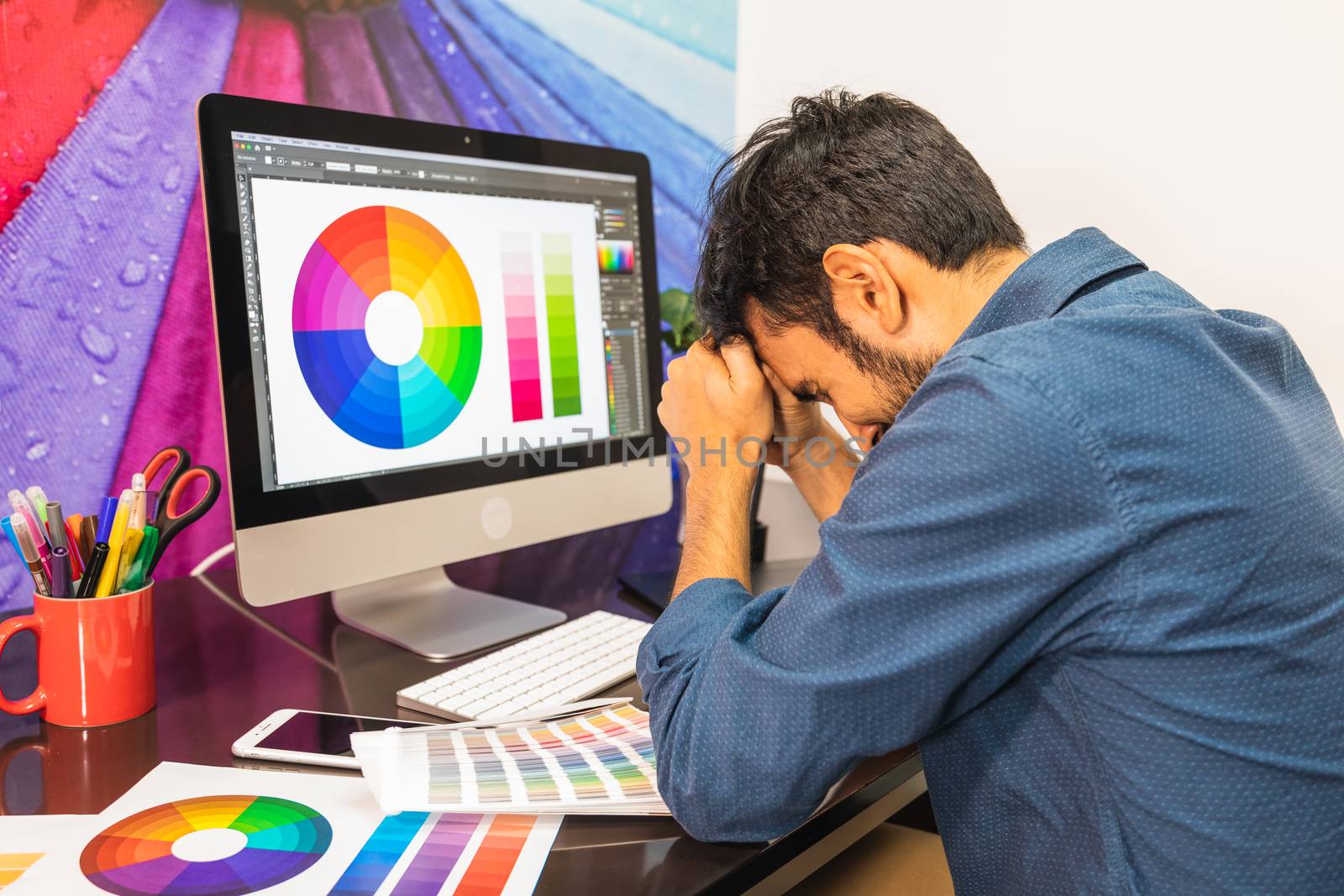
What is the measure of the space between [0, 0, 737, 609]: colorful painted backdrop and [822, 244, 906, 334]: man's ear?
797 mm

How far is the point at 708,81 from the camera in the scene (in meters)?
1.86

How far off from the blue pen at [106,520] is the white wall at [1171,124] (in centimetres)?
131

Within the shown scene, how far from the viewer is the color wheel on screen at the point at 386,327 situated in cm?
95

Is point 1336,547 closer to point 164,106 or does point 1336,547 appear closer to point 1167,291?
point 1167,291

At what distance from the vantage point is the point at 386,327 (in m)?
1.00

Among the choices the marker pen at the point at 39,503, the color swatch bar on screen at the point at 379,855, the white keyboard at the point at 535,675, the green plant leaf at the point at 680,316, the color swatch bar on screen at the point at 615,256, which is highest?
the color swatch bar on screen at the point at 615,256

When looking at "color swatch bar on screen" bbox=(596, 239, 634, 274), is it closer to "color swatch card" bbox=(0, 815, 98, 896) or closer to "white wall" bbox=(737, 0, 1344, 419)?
"white wall" bbox=(737, 0, 1344, 419)

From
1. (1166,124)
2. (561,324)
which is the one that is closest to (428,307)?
(561,324)

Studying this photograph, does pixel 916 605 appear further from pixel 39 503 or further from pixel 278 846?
pixel 39 503

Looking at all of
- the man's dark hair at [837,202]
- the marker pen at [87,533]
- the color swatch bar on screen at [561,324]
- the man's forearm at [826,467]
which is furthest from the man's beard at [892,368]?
the marker pen at [87,533]

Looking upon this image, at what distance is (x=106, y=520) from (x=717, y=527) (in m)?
0.53

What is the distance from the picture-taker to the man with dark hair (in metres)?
0.59

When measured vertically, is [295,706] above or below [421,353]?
below

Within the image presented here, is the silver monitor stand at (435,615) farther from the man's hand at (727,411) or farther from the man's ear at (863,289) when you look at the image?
the man's ear at (863,289)
